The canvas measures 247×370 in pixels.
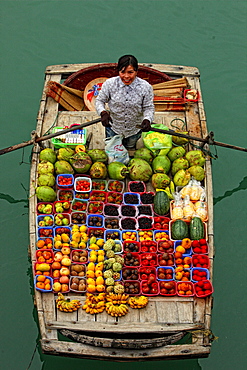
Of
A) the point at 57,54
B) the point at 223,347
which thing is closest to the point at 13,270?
the point at 223,347

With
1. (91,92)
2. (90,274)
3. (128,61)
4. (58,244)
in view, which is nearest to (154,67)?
(91,92)

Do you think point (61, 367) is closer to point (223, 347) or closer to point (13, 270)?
point (13, 270)

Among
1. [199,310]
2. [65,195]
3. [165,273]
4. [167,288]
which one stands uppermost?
[65,195]

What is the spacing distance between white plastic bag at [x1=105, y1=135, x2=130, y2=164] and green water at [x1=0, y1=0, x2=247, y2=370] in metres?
1.32

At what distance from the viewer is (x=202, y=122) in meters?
5.82

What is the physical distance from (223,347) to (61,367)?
204cm

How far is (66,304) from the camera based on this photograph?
420cm

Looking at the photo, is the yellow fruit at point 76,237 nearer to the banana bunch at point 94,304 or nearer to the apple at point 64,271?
the apple at point 64,271

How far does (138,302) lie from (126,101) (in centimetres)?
224

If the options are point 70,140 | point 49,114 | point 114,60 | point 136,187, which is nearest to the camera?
point 136,187

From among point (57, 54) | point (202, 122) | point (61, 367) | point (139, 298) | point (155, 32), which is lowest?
point (61, 367)

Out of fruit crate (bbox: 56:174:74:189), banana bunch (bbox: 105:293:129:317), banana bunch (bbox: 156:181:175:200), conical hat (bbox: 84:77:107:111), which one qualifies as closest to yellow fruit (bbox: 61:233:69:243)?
fruit crate (bbox: 56:174:74:189)

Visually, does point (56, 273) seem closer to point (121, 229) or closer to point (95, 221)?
point (95, 221)

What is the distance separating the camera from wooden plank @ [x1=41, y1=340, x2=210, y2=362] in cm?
399
